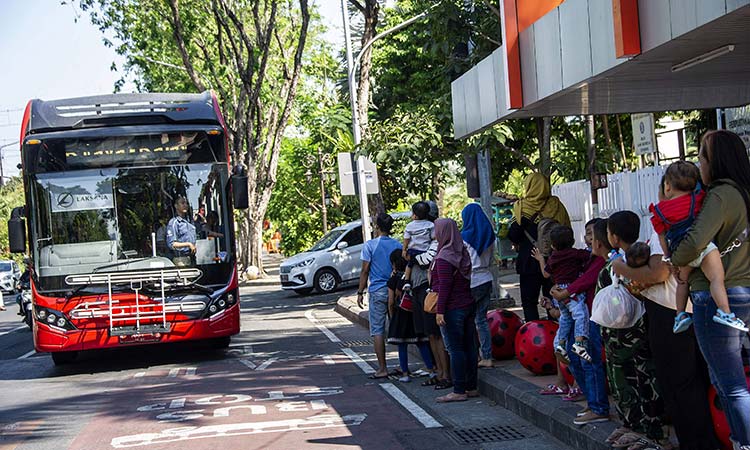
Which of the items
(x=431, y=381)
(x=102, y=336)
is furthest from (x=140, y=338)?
(x=431, y=381)

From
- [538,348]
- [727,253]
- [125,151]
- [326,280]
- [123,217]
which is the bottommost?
[326,280]

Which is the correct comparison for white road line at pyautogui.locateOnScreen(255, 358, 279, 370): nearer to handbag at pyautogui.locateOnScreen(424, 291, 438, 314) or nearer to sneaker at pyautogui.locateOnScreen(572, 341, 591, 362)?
handbag at pyautogui.locateOnScreen(424, 291, 438, 314)

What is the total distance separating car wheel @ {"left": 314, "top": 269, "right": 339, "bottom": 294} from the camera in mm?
27188

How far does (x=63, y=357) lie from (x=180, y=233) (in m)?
2.88

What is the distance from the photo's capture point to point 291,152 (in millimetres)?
53000

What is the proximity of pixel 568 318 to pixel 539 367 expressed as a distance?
5.32ft

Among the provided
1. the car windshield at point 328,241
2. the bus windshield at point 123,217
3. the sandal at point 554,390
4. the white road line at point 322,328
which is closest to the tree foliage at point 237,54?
the car windshield at point 328,241

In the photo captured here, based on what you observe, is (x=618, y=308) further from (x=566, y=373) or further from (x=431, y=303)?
(x=431, y=303)

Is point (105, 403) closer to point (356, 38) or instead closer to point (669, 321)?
point (669, 321)

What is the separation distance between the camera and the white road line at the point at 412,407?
8602 mm

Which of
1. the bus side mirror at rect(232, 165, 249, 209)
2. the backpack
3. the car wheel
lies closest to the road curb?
the backpack

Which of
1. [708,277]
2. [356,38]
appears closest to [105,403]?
[708,277]

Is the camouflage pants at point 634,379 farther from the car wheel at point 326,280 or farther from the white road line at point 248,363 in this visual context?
the car wheel at point 326,280

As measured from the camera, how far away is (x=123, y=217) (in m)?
13.3
